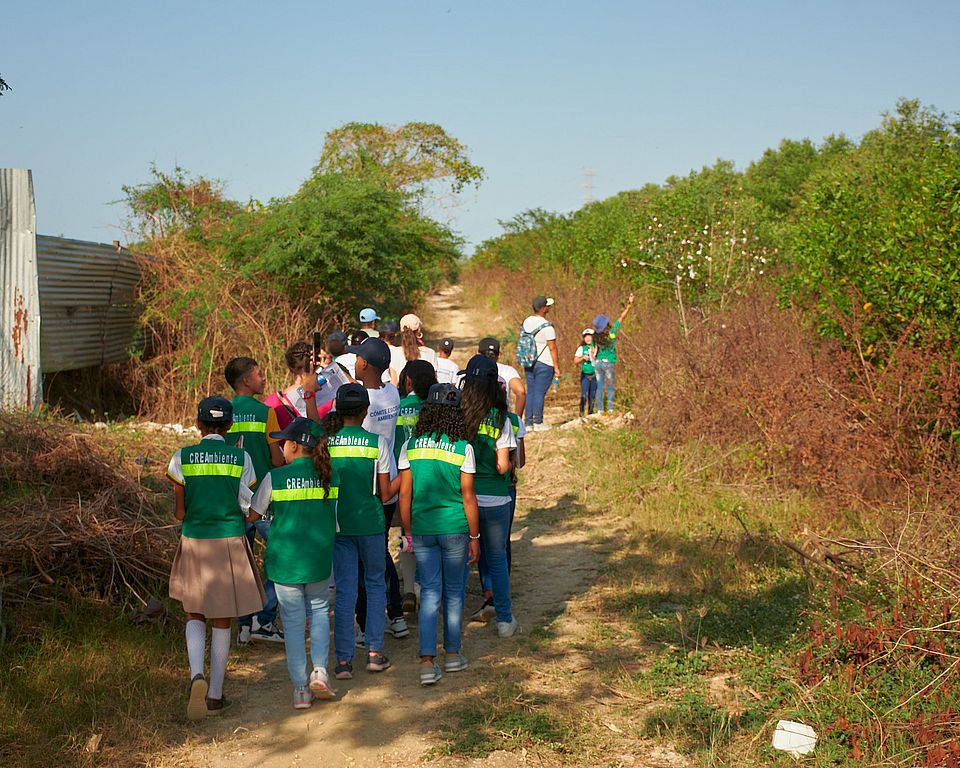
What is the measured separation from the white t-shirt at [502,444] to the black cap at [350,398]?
0.95m

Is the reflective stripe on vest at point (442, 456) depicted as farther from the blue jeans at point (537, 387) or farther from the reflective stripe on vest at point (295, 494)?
the blue jeans at point (537, 387)

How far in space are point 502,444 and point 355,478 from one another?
39.2 inches

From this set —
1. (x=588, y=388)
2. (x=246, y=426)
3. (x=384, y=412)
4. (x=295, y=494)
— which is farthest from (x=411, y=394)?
(x=588, y=388)

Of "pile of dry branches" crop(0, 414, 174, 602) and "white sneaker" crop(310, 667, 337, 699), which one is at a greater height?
"pile of dry branches" crop(0, 414, 174, 602)

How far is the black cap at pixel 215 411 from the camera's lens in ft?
16.8

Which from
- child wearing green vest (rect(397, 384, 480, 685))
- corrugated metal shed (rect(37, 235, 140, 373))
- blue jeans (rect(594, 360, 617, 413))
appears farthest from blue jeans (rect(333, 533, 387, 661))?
blue jeans (rect(594, 360, 617, 413))

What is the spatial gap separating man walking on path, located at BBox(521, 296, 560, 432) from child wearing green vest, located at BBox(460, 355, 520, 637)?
17.7ft

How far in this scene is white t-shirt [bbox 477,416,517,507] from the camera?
593 centimetres

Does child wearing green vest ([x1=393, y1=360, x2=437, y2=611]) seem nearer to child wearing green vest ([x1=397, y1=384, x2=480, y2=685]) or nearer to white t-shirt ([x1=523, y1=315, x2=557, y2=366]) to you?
child wearing green vest ([x1=397, y1=384, x2=480, y2=685])

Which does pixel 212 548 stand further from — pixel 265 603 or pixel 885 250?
pixel 885 250

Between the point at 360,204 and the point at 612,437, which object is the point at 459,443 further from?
the point at 360,204

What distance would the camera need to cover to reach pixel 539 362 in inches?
479

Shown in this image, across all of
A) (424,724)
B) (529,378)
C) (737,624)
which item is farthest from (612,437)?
(424,724)

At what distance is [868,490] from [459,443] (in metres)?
4.35
